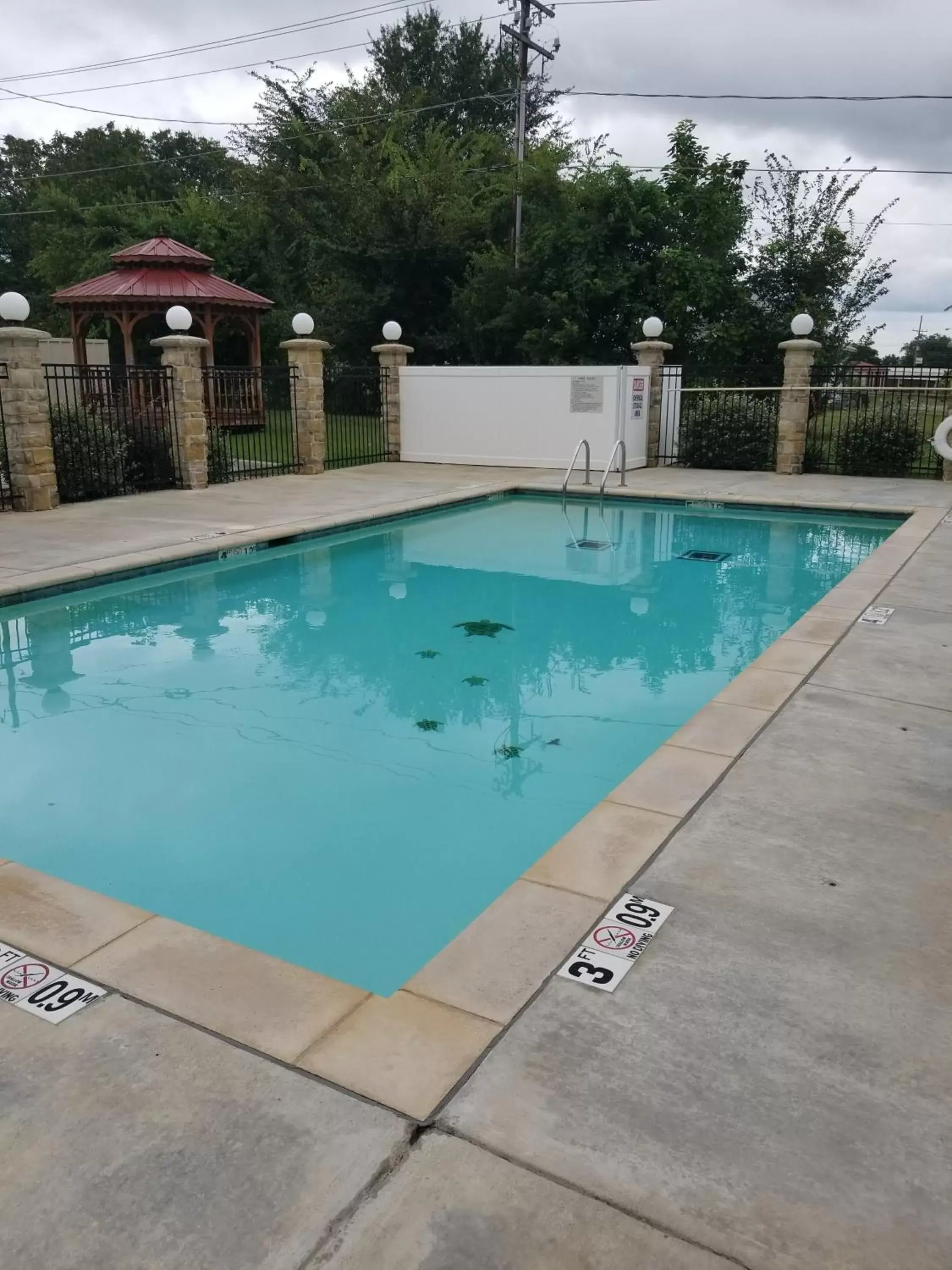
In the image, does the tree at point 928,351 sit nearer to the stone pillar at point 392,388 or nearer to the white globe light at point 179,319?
the stone pillar at point 392,388

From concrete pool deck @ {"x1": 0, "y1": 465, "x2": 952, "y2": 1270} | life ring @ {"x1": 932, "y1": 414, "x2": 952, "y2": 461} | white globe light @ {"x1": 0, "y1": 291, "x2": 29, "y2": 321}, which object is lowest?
concrete pool deck @ {"x1": 0, "y1": 465, "x2": 952, "y2": 1270}

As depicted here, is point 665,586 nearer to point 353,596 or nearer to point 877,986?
point 353,596

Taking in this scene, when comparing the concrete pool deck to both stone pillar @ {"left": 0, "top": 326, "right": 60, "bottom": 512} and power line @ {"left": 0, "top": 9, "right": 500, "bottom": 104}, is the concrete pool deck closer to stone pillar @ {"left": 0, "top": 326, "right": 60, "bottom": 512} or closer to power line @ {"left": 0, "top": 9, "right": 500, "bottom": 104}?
stone pillar @ {"left": 0, "top": 326, "right": 60, "bottom": 512}

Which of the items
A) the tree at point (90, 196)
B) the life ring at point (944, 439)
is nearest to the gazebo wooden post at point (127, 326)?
the tree at point (90, 196)

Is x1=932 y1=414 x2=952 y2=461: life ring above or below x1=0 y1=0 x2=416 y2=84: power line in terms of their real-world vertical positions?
below

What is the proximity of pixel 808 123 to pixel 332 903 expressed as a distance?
20.8 m

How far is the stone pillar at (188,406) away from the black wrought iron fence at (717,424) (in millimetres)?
7220

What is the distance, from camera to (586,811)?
14.2 ft

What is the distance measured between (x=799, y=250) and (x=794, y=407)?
5.40 metres

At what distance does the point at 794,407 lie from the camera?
1445cm

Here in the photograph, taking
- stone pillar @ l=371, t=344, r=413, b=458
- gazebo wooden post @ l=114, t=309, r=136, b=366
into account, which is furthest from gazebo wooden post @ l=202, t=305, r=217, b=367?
stone pillar @ l=371, t=344, r=413, b=458

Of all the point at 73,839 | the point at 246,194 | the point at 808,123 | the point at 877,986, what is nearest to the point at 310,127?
the point at 246,194

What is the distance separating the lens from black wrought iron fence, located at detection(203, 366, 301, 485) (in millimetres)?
13680

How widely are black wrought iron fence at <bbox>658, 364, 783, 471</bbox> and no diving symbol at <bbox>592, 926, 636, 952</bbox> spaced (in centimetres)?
1309
